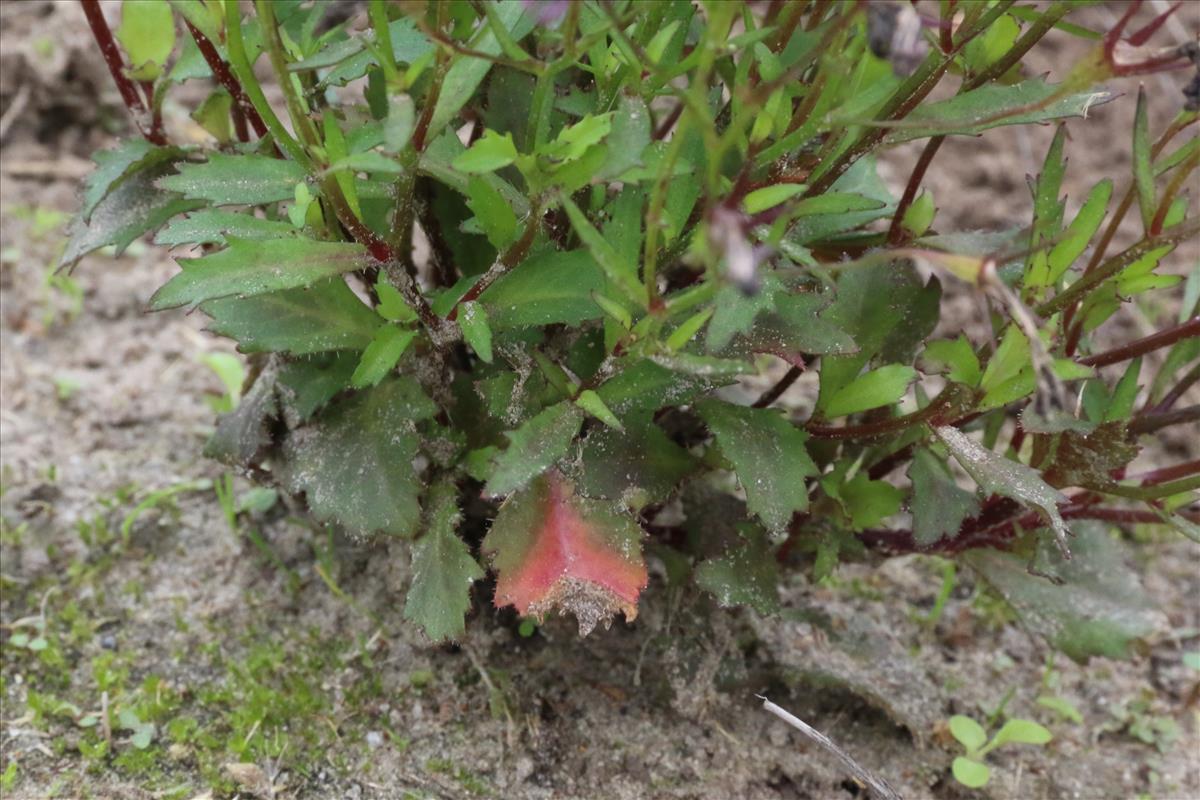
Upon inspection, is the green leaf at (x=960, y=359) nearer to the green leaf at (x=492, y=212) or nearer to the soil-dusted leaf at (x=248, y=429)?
the green leaf at (x=492, y=212)

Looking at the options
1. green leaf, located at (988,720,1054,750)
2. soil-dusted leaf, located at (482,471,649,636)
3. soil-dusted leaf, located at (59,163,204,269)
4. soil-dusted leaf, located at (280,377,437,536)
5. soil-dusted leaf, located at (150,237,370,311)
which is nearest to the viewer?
soil-dusted leaf, located at (150,237,370,311)

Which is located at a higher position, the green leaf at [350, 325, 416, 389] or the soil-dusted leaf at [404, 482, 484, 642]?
the green leaf at [350, 325, 416, 389]

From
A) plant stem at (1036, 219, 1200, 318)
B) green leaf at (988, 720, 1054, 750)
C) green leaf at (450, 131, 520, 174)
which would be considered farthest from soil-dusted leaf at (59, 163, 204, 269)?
green leaf at (988, 720, 1054, 750)

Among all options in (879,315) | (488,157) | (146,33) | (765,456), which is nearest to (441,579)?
(765,456)

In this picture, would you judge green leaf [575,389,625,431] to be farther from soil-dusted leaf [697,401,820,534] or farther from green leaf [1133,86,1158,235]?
green leaf [1133,86,1158,235]

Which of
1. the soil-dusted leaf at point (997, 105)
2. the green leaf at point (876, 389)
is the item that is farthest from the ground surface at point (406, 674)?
the soil-dusted leaf at point (997, 105)

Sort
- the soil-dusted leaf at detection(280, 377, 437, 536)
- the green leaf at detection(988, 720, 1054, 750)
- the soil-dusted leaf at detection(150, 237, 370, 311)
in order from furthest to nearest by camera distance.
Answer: the green leaf at detection(988, 720, 1054, 750) → the soil-dusted leaf at detection(280, 377, 437, 536) → the soil-dusted leaf at detection(150, 237, 370, 311)

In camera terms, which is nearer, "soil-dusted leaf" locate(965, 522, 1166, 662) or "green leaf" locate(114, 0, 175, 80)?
"green leaf" locate(114, 0, 175, 80)
